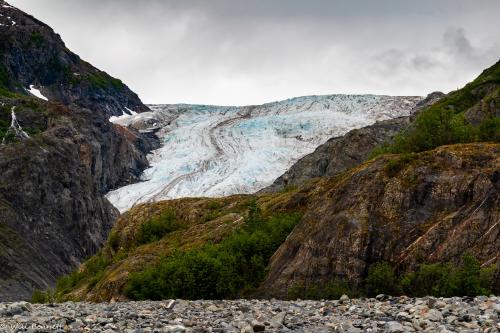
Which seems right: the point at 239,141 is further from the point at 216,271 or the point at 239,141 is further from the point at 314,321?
the point at 314,321

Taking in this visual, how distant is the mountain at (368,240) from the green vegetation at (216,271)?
5cm

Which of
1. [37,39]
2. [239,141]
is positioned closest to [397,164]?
[239,141]

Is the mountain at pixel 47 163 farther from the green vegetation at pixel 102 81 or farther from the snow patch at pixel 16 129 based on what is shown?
the green vegetation at pixel 102 81

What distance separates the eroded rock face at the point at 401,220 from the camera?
20156mm

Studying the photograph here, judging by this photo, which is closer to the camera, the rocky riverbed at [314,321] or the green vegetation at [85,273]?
the rocky riverbed at [314,321]

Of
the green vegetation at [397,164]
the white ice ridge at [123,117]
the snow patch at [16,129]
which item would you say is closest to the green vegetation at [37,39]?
the white ice ridge at [123,117]

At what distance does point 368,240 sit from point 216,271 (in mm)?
7173

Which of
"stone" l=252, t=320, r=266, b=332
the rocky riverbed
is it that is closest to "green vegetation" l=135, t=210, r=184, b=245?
the rocky riverbed

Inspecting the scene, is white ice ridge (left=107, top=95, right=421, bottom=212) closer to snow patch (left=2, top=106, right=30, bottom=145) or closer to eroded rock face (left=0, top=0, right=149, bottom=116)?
snow patch (left=2, top=106, right=30, bottom=145)

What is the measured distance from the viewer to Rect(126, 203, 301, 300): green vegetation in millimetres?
25969

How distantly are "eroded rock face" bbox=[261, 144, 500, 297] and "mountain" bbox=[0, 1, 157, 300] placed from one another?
37012 mm

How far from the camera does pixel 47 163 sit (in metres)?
87.2

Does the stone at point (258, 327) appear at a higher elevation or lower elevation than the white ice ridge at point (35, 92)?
lower

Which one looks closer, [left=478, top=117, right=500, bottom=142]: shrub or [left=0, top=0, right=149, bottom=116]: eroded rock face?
[left=478, top=117, right=500, bottom=142]: shrub
